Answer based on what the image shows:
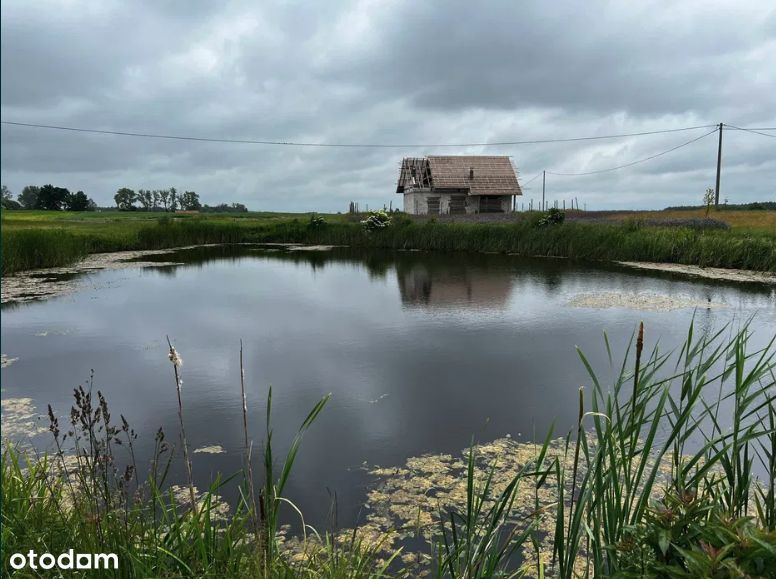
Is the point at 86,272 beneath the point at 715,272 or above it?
beneath

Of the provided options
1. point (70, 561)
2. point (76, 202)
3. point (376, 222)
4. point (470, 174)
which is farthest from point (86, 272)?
point (76, 202)

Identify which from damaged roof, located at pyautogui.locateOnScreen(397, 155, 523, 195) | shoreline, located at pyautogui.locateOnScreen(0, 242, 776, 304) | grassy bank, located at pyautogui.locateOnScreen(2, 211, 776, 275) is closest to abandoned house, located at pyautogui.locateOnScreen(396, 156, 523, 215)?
damaged roof, located at pyautogui.locateOnScreen(397, 155, 523, 195)

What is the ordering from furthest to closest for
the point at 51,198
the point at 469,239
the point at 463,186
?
the point at 51,198 → the point at 463,186 → the point at 469,239

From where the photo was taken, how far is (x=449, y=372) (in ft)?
19.4

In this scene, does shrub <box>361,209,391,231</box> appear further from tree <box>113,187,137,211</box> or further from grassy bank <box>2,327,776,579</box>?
tree <box>113,187,137,211</box>

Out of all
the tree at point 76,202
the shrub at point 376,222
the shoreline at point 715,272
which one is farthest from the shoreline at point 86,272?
A: the tree at point 76,202

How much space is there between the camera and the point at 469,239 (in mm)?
20438

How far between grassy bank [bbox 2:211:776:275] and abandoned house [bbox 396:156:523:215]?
7.78m

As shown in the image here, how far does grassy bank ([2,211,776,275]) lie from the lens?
45.6 feet

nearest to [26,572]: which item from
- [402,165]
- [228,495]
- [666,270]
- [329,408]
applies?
[228,495]

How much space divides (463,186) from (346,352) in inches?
1004

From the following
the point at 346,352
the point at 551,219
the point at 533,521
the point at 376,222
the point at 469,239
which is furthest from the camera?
the point at 376,222

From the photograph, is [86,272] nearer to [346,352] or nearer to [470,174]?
[346,352]

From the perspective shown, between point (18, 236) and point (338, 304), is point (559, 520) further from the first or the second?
point (18, 236)
